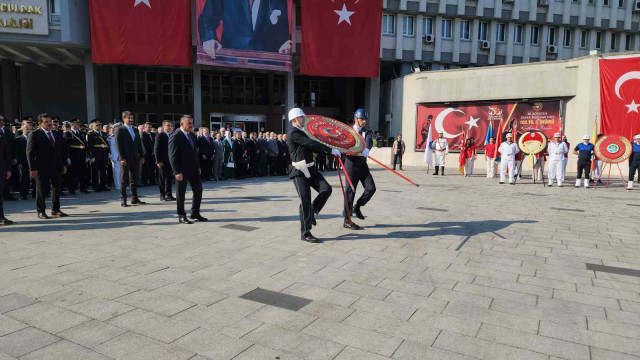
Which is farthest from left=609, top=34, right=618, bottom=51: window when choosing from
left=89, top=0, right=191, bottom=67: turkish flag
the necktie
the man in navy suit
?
the necktie

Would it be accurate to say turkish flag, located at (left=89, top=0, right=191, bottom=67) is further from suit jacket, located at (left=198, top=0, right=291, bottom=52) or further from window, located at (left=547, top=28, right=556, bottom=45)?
window, located at (left=547, top=28, right=556, bottom=45)

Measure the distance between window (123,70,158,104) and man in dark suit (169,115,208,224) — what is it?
1118 inches

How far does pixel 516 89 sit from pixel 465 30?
57.9 feet

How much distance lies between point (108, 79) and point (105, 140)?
22415 millimetres

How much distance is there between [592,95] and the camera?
18.7 metres

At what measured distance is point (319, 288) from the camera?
4.12 metres

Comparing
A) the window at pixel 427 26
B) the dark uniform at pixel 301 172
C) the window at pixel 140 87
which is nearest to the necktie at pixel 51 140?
the dark uniform at pixel 301 172

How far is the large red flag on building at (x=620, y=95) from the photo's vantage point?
59.1 feet

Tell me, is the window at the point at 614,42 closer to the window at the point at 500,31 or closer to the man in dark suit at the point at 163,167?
the window at the point at 500,31

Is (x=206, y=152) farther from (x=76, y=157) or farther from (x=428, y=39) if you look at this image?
(x=428, y=39)

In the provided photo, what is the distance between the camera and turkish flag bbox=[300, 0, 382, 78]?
2708 cm

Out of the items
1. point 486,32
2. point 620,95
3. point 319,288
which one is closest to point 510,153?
point 620,95

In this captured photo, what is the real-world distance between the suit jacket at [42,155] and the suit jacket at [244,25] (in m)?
19.2

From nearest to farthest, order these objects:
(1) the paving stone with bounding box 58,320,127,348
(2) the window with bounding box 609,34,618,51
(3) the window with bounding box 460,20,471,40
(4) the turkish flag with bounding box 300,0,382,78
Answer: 1. (1) the paving stone with bounding box 58,320,127,348
2. (4) the turkish flag with bounding box 300,0,382,78
3. (3) the window with bounding box 460,20,471,40
4. (2) the window with bounding box 609,34,618,51
